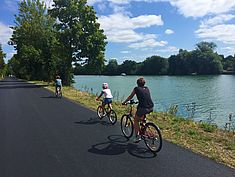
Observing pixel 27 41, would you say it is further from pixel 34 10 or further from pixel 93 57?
pixel 93 57

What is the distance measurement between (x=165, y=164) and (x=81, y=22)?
31.6 m

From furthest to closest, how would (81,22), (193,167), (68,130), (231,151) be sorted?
(81,22) < (68,130) < (231,151) < (193,167)

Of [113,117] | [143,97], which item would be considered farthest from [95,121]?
[143,97]

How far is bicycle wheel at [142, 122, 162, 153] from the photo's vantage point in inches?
264

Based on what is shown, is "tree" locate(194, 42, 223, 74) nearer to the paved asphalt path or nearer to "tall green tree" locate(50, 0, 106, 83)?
"tall green tree" locate(50, 0, 106, 83)

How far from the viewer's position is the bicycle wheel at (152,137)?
6700 millimetres

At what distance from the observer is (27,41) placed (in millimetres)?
47062

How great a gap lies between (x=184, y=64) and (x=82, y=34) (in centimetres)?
7619

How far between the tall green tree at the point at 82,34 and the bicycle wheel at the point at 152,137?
2856 cm

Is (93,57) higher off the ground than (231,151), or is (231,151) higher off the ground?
(93,57)

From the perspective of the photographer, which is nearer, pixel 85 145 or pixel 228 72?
pixel 85 145

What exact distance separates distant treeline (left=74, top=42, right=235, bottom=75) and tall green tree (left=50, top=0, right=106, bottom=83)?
48846 mm

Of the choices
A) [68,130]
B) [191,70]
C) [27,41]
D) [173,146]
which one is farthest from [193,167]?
[191,70]

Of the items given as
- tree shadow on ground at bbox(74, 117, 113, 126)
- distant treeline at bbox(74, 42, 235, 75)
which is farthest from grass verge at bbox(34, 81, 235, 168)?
distant treeline at bbox(74, 42, 235, 75)
